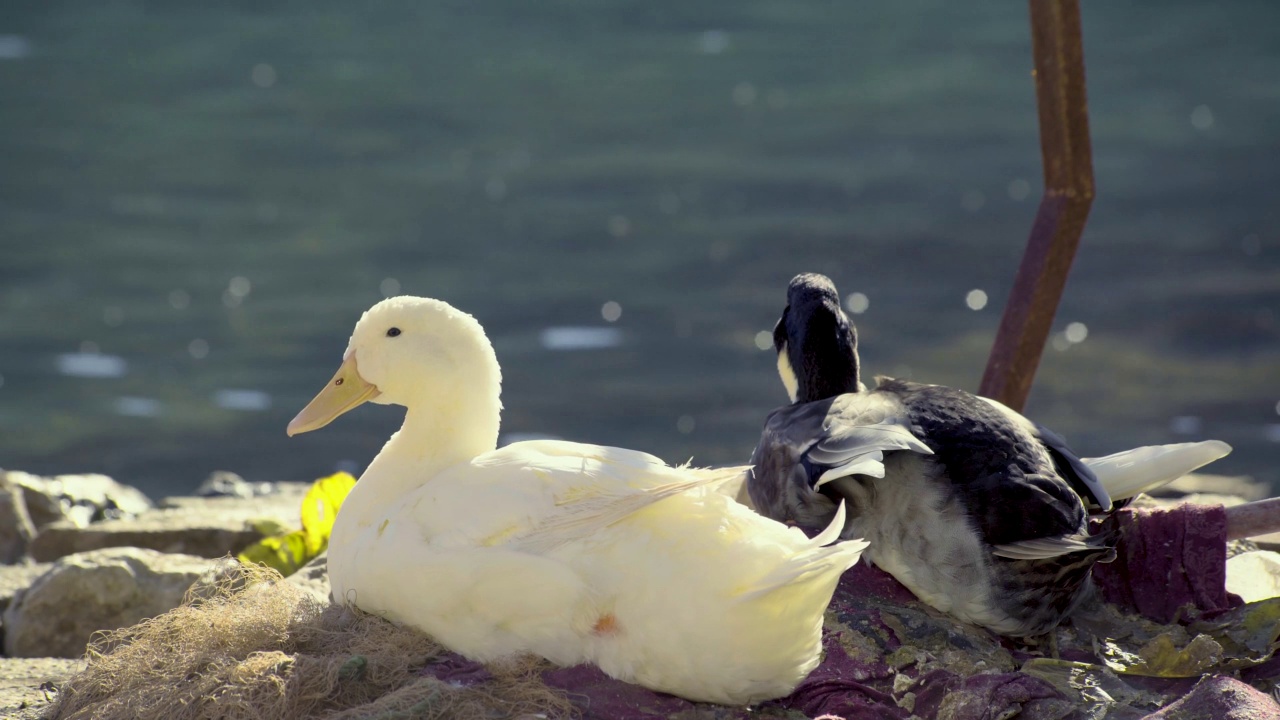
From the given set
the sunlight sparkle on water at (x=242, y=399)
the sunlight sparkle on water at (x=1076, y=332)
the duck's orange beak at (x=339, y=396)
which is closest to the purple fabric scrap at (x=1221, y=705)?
the duck's orange beak at (x=339, y=396)

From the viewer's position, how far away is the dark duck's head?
4.66 m

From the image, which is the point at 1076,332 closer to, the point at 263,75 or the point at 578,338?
the point at 578,338

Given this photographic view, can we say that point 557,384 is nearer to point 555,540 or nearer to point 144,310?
point 144,310

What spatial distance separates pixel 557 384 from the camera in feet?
34.2

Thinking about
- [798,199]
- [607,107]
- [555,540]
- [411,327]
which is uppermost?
[607,107]

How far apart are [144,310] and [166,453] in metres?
2.66

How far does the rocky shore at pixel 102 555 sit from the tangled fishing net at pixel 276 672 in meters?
0.22

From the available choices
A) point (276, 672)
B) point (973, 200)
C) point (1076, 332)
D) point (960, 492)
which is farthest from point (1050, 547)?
point (973, 200)

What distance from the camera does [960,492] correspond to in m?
3.73

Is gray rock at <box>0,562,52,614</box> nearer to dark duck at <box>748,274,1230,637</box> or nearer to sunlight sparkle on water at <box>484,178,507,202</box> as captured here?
dark duck at <box>748,274,1230,637</box>

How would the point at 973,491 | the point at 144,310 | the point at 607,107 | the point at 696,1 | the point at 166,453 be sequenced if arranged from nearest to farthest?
the point at 973,491
the point at 166,453
the point at 144,310
the point at 607,107
the point at 696,1

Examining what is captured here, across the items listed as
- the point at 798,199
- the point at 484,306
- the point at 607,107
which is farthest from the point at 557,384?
the point at 607,107

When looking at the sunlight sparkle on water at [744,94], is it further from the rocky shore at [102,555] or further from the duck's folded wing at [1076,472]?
the duck's folded wing at [1076,472]

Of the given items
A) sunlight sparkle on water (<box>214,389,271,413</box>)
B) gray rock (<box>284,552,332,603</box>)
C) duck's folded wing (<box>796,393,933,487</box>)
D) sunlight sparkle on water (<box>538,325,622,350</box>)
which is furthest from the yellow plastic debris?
sunlight sparkle on water (<box>538,325,622,350</box>)
